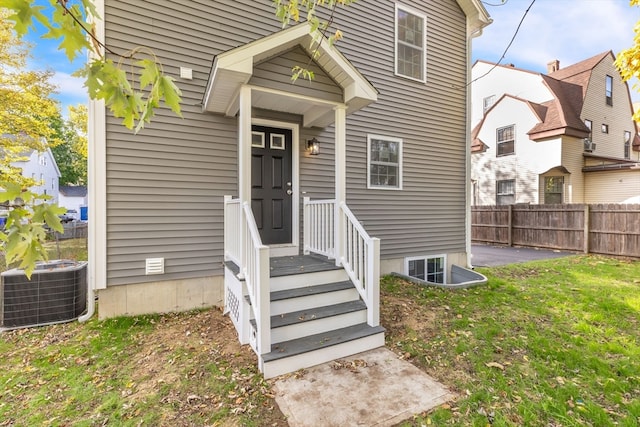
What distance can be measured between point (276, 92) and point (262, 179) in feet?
5.75

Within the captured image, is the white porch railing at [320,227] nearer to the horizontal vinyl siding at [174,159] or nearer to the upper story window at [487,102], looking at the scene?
the horizontal vinyl siding at [174,159]

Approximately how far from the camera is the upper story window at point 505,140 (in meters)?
14.5

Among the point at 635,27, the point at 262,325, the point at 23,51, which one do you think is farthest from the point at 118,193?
the point at 23,51

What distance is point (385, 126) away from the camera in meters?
6.53

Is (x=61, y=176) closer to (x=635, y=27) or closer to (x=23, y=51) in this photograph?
(x=23, y=51)

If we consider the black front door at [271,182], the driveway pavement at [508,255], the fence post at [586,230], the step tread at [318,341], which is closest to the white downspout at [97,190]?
the black front door at [271,182]

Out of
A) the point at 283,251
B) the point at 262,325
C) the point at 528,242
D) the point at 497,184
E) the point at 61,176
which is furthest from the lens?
the point at 61,176

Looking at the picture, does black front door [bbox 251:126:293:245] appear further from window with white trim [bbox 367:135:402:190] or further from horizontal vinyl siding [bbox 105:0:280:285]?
window with white trim [bbox 367:135:402:190]

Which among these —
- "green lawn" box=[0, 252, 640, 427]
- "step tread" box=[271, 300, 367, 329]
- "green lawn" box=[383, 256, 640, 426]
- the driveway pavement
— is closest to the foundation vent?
"green lawn" box=[0, 252, 640, 427]

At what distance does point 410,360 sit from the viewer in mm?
3311

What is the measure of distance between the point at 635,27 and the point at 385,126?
3.97 meters

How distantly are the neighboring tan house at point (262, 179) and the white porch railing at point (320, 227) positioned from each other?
0.03 m

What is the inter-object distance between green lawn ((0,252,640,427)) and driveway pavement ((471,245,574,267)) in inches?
142

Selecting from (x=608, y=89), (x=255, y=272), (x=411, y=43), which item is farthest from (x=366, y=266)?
(x=608, y=89)
